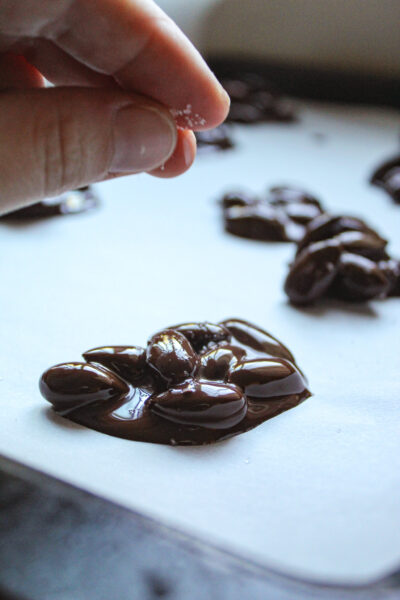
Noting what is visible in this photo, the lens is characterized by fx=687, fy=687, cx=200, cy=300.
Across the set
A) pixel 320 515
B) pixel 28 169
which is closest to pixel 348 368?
pixel 320 515

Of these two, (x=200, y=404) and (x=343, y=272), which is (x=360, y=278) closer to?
(x=343, y=272)

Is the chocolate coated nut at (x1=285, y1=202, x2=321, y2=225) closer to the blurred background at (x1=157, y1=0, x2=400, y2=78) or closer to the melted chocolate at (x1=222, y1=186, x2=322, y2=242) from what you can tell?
the melted chocolate at (x1=222, y1=186, x2=322, y2=242)

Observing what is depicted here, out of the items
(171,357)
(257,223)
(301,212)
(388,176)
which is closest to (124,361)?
(171,357)

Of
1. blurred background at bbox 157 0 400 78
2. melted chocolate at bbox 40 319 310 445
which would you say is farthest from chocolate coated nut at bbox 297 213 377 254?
blurred background at bbox 157 0 400 78

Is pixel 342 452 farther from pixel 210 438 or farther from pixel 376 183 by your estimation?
pixel 376 183

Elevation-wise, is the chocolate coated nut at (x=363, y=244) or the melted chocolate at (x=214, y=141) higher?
the chocolate coated nut at (x=363, y=244)

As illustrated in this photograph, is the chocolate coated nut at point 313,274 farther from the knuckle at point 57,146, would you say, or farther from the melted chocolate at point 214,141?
the melted chocolate at point 214,141

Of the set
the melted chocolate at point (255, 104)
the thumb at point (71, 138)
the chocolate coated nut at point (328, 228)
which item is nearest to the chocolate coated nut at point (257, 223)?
the chocolate coated nut at point (328, 228)
